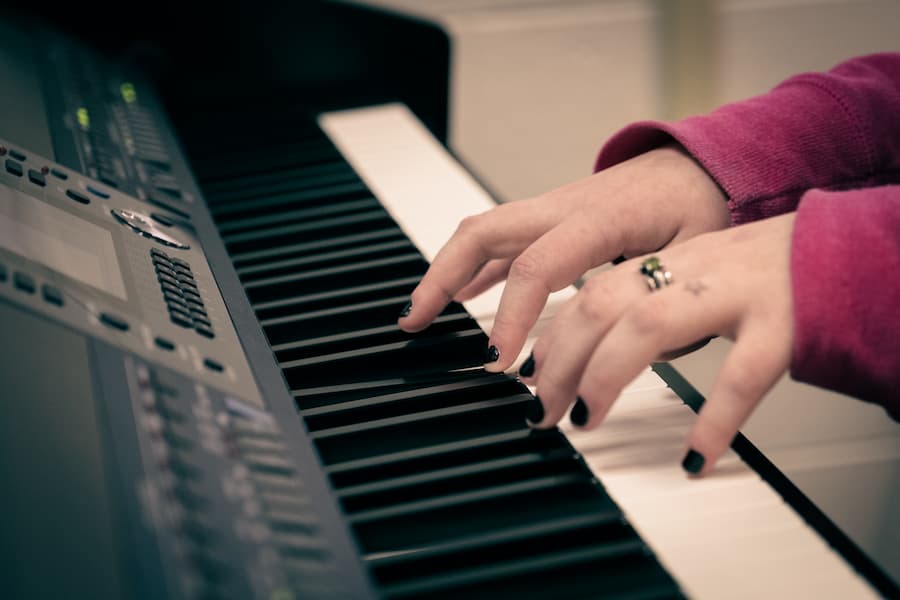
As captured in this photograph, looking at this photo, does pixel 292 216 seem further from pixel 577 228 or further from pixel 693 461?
pixel 693 461

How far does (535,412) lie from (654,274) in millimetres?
109

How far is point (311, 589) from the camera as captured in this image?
366 millimetres

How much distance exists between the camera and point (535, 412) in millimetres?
513

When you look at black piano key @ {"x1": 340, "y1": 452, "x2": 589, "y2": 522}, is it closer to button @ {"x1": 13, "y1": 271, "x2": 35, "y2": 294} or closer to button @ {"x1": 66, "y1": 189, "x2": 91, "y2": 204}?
button @ {"x1": 13, "y1": 271, "x2": 35, "y2": 294}

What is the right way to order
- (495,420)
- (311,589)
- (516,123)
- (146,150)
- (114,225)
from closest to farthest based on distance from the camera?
1. (311,589)
2. (495,420)
3. (114,225)
4. (146,150)
5. (516,123)

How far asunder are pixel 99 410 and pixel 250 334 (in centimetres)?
15

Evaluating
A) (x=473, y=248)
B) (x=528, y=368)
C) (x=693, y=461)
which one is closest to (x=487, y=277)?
(x=473, y=248)

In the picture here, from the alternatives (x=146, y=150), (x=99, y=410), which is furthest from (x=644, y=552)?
(x=146, y=150)

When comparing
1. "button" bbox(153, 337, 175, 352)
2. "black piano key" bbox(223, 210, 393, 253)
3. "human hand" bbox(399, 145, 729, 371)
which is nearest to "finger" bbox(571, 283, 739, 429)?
"human hand" bbox(399, 145, 729, 371)

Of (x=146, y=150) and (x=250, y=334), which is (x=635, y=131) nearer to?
(x=250, y=334)

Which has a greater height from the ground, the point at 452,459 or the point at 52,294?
the point at 52,294

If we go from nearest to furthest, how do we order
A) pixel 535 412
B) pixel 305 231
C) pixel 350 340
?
pixel 535 412 → pixel 350 340 → pixel 305 231

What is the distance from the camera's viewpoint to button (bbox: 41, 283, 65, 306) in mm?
506

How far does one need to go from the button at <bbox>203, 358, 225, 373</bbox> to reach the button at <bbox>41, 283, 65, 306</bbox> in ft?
0.29
